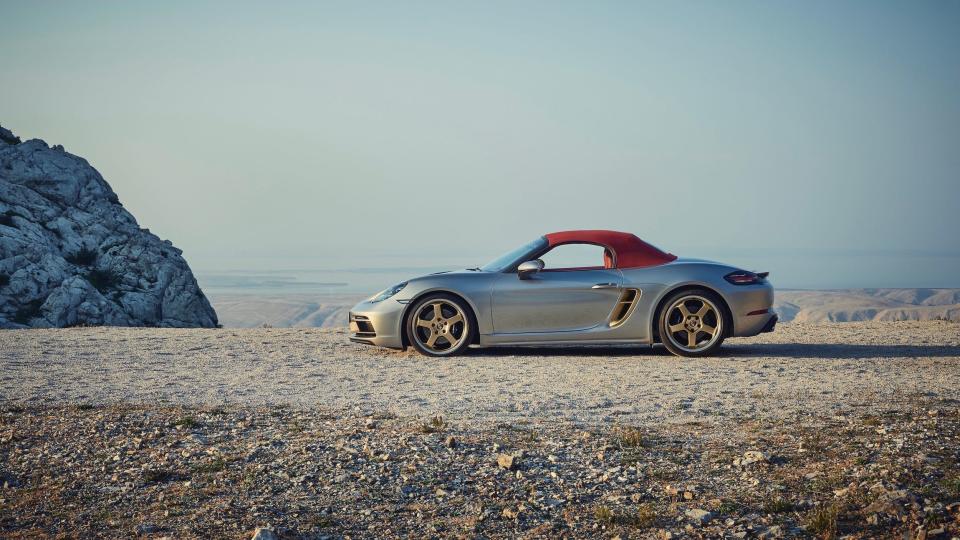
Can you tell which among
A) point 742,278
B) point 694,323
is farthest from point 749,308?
point 694,323

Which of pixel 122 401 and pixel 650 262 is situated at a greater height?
pixel 650 262

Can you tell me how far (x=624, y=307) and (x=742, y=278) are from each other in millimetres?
1532

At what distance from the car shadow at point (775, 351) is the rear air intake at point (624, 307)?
649 millimetres

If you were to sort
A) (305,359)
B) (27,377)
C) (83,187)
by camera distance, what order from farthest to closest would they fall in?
(83,187), (305,359), (27,377)

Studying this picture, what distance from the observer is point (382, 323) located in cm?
1132

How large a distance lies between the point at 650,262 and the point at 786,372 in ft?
7.57

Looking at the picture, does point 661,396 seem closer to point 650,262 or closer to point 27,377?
point 650,262

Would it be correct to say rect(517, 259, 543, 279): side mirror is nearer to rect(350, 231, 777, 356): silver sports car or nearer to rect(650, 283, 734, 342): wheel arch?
rect(350, 231, 777, 356): silver sports car

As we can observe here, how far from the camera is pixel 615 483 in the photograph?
17.6 feet

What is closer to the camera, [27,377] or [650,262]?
[27,377]

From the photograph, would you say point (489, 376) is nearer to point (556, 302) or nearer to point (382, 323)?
point (556, 302)

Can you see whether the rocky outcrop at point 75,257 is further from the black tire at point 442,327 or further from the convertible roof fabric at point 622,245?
the convertible roof fabric at point 622,245

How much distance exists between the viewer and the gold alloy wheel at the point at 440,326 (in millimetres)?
11203

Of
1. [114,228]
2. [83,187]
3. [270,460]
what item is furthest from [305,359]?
[83,187]
